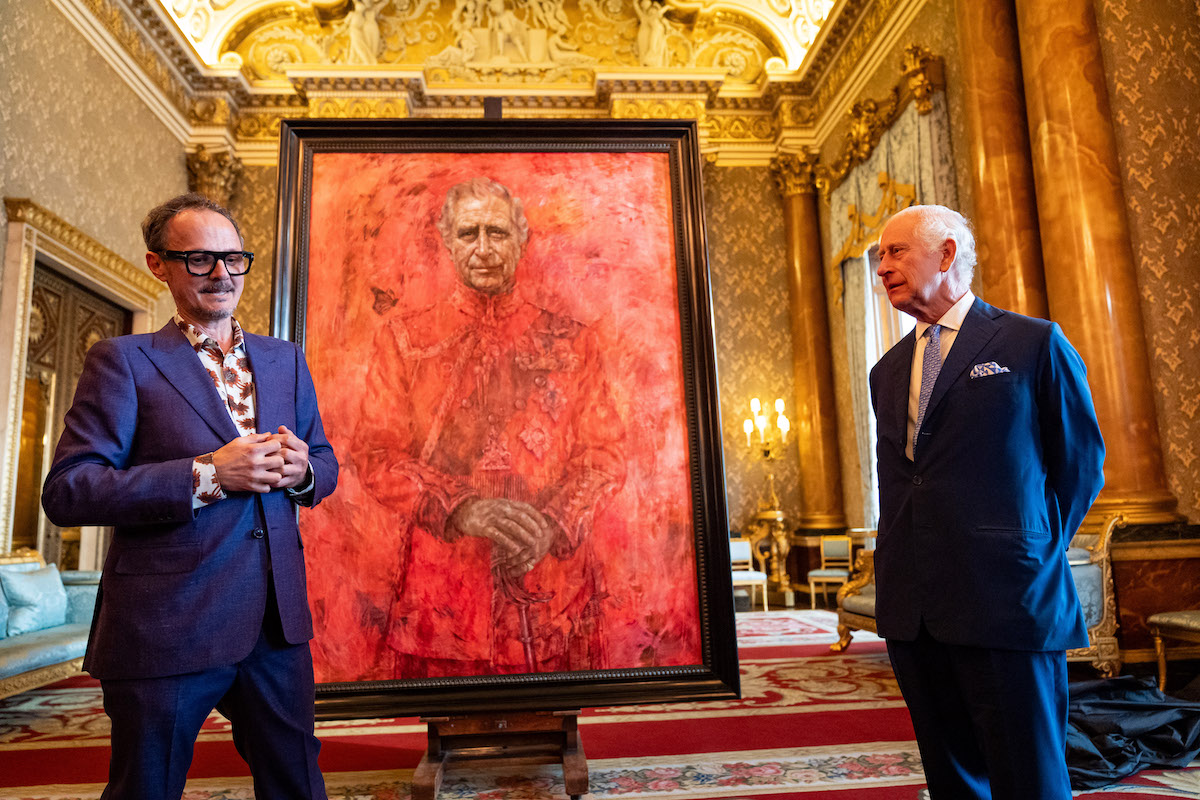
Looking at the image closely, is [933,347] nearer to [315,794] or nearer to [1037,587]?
[1037,587]

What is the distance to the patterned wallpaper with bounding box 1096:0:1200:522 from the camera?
4.64 meters

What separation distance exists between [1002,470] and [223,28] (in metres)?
10.8

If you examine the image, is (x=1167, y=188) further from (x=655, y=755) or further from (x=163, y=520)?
(x=163, y=520)

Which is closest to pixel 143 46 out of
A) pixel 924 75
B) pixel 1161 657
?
pixel 924 75

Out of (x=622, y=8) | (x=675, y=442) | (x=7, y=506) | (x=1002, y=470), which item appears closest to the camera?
(x=1002, y=470)

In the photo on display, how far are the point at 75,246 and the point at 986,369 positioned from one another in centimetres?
749

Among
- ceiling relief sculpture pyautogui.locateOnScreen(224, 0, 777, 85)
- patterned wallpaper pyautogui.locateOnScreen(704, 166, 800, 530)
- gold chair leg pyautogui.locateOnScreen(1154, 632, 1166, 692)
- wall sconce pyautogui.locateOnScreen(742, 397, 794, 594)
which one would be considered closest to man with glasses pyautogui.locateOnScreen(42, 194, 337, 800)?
gold chair leg pyautogui.locateOnScreen(1154, 632, 1166, 692)

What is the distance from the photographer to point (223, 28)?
9594 mm

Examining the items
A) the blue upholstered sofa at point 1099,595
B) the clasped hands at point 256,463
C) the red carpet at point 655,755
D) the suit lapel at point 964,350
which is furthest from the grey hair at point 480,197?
the blue upholstered sofa at point 1099,595

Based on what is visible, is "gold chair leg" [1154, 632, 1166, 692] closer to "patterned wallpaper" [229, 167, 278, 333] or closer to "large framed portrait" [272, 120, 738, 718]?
"large framed portrait" [272, 120, 738, 718]

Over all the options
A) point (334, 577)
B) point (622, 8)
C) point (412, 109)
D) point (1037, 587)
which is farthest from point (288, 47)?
point (1037, 587)

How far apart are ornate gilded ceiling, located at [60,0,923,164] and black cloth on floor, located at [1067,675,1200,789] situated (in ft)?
24.1

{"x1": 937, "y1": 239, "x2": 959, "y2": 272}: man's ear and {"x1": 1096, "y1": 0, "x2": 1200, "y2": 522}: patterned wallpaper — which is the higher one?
{"x1": 1096, "y1": 0, "x2": 1200, "y2": 522}: patterned wallpaper

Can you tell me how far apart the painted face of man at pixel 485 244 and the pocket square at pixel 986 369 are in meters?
1.62
